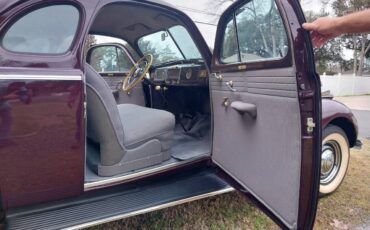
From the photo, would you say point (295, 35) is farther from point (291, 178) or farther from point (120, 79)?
point (120, 79)

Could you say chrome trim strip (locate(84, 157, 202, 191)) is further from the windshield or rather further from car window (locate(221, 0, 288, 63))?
the windshield

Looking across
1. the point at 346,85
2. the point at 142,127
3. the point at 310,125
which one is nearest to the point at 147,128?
the point at 142,127

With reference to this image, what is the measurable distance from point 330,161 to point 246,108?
59.6 inches

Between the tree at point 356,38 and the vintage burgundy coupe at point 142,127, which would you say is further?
the tree at point 356,38

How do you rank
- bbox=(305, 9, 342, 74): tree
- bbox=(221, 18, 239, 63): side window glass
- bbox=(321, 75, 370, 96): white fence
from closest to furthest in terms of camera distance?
1. bbox=(221, 18, 239, 63): side window glass
2. bbox=(321, 75, 370, 96): white fence
3. bbox=(305, 9, 342, 74): tree

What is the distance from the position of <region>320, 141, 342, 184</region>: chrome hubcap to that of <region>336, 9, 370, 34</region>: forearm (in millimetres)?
1627

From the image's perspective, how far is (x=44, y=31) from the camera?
1846mm

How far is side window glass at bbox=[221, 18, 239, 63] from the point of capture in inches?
92.8

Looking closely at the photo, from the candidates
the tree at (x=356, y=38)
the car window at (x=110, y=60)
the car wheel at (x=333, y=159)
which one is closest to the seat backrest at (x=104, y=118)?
the car wheel at (x=333, y=159)

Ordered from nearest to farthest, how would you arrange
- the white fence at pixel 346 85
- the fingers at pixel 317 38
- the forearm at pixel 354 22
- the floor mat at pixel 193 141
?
the forearm at pixel 354 22
the fingers at pixel 317 38
the floor mat at pixel 193 141
the white fence at pixel 346 85

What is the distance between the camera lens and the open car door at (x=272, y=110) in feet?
5.42

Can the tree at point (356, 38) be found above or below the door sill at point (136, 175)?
above

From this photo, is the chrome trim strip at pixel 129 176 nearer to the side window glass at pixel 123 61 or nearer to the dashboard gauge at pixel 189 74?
the dashboard gauge at pixel 189 74

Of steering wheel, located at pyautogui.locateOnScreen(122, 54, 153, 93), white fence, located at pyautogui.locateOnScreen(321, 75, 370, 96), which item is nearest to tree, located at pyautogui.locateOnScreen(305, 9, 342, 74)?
white fence, located at pyautogui.locateOnScreen(321, 75, 370, 96)
